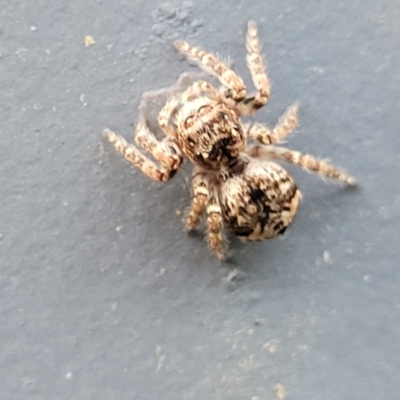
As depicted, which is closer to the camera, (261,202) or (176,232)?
(261,202)

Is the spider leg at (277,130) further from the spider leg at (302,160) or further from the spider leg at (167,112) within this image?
the spider leg at (167,112)

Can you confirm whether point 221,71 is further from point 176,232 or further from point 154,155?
point 176,232

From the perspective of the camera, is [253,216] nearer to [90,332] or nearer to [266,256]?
[266,256]

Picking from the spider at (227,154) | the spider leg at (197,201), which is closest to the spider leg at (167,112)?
the spider at (227,154)

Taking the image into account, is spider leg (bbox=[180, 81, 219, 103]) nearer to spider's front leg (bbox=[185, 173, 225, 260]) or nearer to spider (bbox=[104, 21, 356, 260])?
spider (bbox=[104, 21, 356, 260])

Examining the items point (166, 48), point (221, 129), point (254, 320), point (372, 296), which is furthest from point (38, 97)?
point (372, 296)

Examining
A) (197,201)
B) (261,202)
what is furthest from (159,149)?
(261,202)
